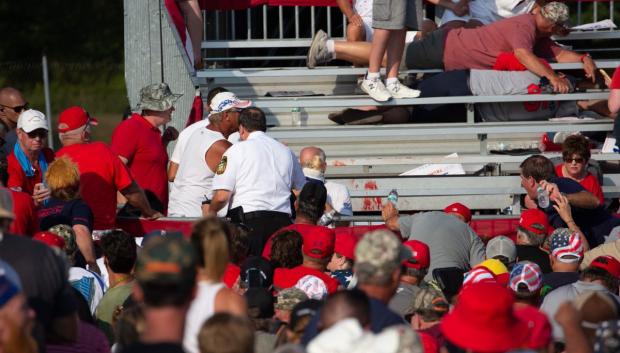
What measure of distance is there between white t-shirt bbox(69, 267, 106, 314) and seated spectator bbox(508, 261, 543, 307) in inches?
88.6

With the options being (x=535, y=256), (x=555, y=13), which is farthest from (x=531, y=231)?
(x=555, y=13)

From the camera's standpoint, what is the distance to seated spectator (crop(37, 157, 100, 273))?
7.92 metres

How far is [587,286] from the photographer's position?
702 centimetres

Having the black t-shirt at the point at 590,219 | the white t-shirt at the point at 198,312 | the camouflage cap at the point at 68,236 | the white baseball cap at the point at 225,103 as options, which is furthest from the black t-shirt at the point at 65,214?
the black t-shirt at the point at 590,219

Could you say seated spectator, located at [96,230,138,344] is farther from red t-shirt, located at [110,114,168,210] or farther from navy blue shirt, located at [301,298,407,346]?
red t-shirt, located at [110,114,168,210]

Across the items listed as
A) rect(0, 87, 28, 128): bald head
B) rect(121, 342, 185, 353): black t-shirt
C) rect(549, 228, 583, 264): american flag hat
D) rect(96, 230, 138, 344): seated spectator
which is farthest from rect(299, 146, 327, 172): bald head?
rect(121, 342, 185, 353): black t-shirt

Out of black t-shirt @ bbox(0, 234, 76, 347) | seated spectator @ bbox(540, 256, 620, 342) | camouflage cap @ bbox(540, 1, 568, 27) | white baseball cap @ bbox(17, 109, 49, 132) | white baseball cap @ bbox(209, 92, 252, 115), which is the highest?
camouflage cap @ bbox(540, 1, 568, 27)

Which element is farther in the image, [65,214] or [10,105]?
[10,105]

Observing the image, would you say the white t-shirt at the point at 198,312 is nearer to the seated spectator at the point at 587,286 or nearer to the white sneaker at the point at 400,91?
the seated spectator at the point at 587,286

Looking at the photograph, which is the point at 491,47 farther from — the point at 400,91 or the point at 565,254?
the point at 565,254

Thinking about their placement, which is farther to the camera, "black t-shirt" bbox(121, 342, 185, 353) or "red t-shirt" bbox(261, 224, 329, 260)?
"red t-shirt" bbox(261, 224, 329, 260)

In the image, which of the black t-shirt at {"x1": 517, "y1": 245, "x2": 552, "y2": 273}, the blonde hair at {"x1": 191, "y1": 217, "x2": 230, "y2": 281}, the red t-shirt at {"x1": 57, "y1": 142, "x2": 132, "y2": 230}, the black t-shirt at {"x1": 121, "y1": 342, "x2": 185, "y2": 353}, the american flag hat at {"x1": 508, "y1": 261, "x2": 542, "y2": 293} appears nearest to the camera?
the black t-shirt at {"x1": 121, "y1": 342, "x2": 185, "y2": 353}

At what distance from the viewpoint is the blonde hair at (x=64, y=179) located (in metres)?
8.05

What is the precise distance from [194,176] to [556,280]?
9.60 feet
